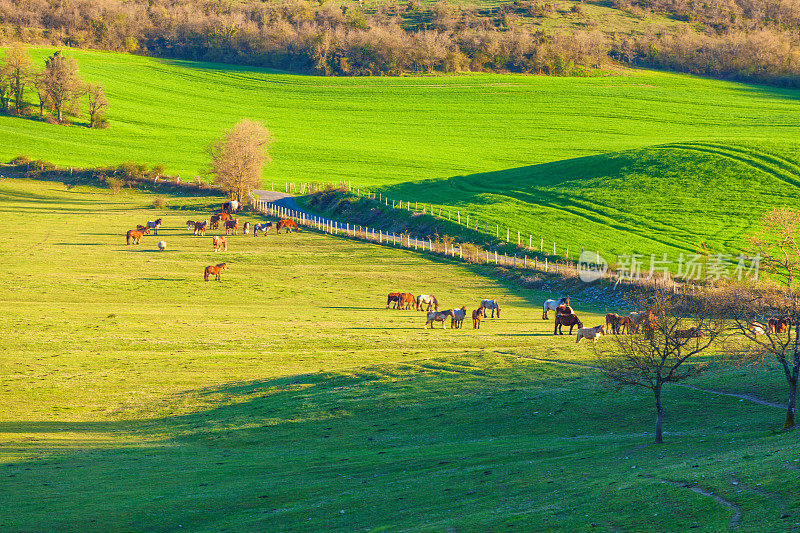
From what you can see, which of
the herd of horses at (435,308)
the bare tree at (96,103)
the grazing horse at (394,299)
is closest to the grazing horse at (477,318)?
the herd of horses at (435,308)

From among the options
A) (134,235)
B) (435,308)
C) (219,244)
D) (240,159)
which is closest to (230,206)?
(240,159)

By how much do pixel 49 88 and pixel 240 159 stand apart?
58.0 m

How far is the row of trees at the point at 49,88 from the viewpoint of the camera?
430 ft

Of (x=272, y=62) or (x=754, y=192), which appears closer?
(x=754, y=192)

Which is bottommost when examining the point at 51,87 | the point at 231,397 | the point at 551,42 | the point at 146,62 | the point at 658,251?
the point at 231,397

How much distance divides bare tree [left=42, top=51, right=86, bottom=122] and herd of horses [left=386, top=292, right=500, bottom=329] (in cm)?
9985

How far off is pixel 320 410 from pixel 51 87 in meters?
122

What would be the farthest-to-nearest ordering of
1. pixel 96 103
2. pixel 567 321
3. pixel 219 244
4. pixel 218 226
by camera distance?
pixel 96 103 < pixel 218 226 < pixel 219 244 < pixel 567 321

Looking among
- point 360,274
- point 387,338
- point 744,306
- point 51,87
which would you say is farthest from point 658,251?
point 51,87

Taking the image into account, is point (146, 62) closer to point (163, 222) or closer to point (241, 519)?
point (163, 222)

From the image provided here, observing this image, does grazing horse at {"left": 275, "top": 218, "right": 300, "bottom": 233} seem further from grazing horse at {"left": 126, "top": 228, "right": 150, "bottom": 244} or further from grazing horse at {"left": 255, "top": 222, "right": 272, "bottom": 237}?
grazing horse at {"left": 126, "top": 228, "right": 150, "bottom": 244}

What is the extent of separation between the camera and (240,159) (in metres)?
95.4

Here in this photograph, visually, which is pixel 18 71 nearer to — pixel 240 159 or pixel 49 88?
pixel 49 88

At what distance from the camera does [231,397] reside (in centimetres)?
3253
